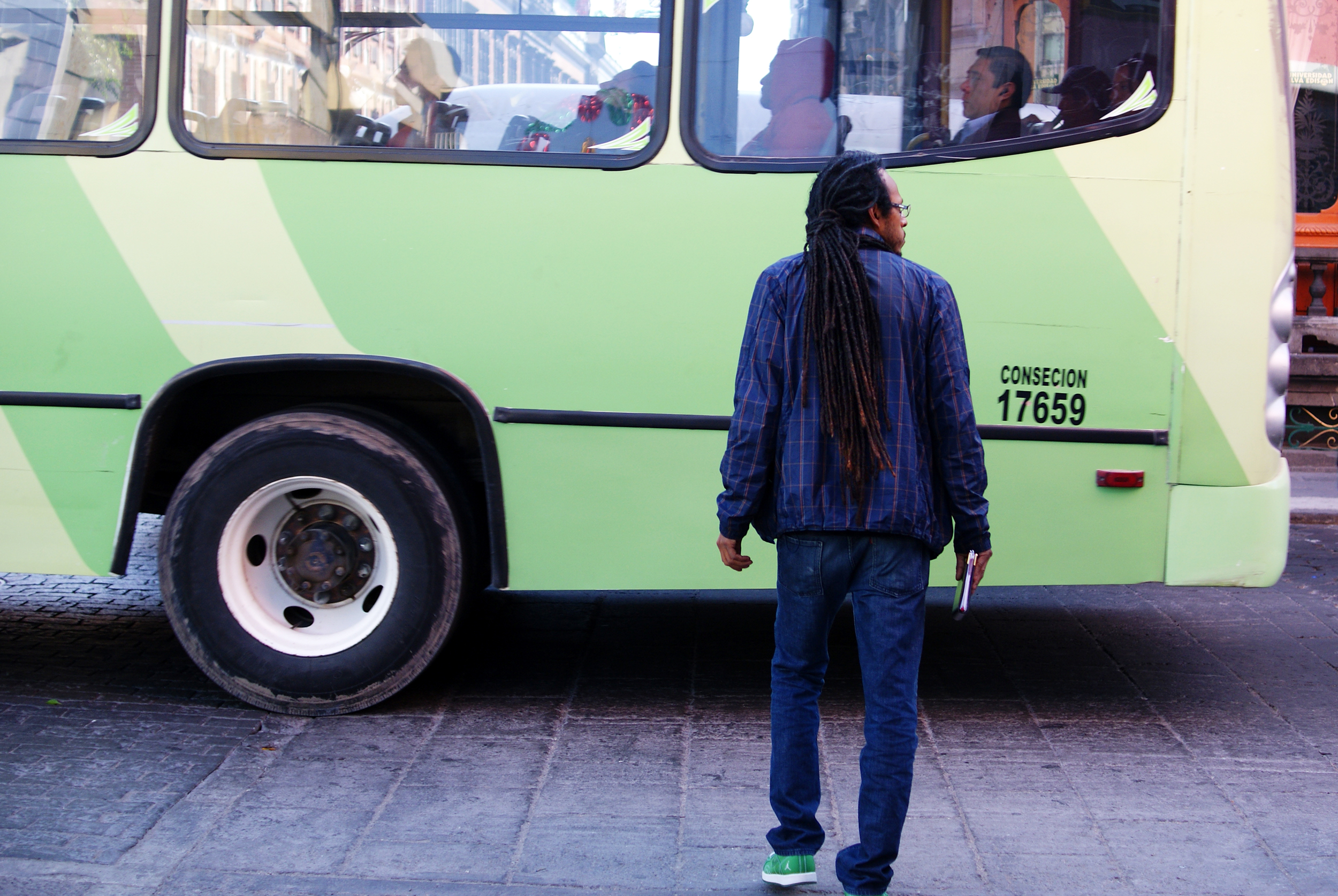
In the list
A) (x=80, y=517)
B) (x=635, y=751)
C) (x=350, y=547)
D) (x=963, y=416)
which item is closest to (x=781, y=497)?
(x=963, y=416)

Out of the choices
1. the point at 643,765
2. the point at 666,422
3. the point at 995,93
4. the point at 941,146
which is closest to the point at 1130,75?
the point at 995,93

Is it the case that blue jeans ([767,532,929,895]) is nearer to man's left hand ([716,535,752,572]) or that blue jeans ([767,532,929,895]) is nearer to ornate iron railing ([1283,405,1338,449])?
man's left hand ([716,535,752,572])

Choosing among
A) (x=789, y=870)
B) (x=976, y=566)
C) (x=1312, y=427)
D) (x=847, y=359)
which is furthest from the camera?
(x=1312, y=427)

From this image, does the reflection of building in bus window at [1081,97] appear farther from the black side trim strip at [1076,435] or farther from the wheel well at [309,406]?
the wheel well at [309,406]

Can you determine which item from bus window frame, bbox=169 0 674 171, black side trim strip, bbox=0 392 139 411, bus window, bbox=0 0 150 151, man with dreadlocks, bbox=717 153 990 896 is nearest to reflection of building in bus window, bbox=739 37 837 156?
bus window frame, bbox=169 0 674 171

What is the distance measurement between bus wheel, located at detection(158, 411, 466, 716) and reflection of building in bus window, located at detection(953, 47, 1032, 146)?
2.06 m

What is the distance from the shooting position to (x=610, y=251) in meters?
3.94

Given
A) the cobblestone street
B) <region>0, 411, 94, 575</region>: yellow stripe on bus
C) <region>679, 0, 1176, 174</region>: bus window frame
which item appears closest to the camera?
the cobblestone street

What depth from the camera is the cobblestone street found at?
3.09 m

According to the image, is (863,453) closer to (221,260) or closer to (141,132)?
(221,260)

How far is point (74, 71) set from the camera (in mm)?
4027

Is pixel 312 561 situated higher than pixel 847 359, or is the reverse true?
pixel 847 359

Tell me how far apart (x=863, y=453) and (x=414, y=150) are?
6.65 feet

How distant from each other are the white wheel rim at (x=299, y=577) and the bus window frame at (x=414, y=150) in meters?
1.04
